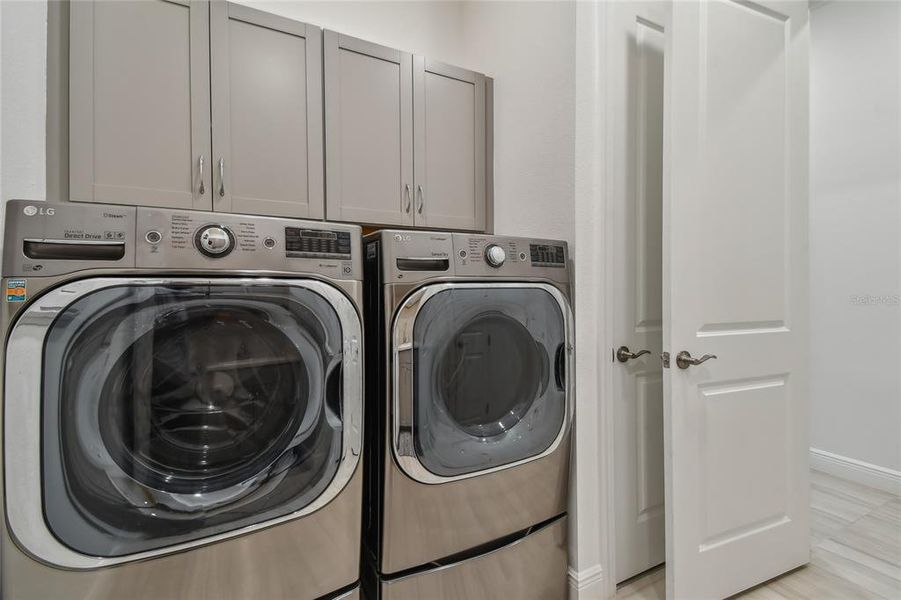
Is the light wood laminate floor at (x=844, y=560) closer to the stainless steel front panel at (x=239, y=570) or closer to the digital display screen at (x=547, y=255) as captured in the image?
the stainless steel front panel at (x=239, y=570)

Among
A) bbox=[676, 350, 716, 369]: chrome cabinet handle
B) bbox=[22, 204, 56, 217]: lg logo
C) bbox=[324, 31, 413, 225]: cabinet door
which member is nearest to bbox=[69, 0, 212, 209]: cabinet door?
bbox=[324, 31, 413, 225]: cabinet door

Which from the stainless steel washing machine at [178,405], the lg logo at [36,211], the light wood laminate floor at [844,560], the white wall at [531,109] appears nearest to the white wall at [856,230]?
the light wood laminate floor at [844,560]

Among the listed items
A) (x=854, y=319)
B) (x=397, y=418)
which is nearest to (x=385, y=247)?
(x=397, y=418)

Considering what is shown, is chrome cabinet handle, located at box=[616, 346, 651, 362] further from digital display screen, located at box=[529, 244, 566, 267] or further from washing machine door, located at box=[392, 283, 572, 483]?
digital display screen, located at box=[529, 244, 566, 267]

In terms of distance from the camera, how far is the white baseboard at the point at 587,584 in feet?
4.88

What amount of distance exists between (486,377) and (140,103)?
4.69 feet

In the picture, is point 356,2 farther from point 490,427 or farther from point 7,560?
point 7,560

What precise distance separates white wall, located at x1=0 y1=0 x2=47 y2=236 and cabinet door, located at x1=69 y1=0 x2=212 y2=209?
292mm

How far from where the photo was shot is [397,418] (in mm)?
1174

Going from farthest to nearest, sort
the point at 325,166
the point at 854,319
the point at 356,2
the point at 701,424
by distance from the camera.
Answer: the point at 854,319 → the point at 356,2 → the point at 325,166 → the point at 701,424

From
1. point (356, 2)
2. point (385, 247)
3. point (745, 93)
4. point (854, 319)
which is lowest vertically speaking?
point (854, 319)

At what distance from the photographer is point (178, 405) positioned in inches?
37.9

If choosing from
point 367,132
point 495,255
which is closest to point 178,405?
point 495,255

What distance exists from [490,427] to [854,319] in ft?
8.17
